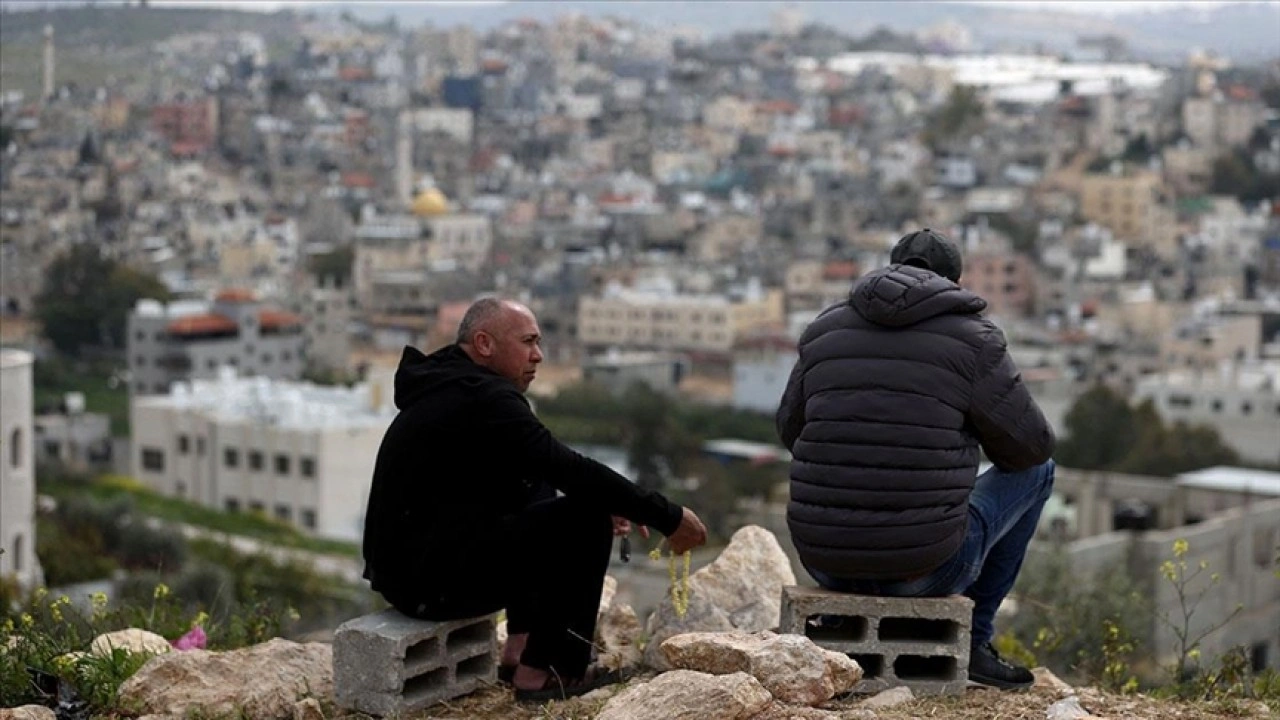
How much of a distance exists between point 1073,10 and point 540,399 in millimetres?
118484

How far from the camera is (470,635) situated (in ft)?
12.2

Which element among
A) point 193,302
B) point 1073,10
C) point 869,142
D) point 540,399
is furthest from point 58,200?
point 1073,10

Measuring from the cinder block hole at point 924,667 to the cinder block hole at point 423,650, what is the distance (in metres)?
0.64

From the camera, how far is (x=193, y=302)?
128 ft

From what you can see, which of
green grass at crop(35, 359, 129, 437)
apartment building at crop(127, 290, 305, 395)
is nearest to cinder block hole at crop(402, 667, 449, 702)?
green grass at crop(35, 359, 129, 437)

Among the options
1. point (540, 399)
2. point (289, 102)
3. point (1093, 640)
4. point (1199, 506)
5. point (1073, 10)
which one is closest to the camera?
point (1093, 640)

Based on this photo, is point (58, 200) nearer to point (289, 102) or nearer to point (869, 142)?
point (289, 102)

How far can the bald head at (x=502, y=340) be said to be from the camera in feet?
12.0

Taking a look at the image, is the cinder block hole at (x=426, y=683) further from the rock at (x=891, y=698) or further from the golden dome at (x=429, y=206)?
the golden dome at (x=429, y=206)

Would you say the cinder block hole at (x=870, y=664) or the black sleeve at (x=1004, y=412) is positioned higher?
the black sleeve at (x=1004, y=412)

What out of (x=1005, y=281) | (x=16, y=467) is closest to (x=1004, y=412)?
(x=16, y=467)

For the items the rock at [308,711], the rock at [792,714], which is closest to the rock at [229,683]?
the rock at [308,711]

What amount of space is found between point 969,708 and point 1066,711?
138 mm

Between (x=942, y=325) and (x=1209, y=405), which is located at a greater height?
(x=942, y=325)
